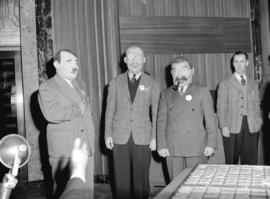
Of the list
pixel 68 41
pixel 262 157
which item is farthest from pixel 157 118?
pixel 262 157

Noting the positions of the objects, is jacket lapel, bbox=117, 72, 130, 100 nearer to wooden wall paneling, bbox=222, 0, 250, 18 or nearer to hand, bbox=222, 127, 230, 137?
hand, bbox=222, 127, 230, 137

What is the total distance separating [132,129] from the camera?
140 inches

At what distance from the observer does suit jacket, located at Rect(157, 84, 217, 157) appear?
3.39 meters

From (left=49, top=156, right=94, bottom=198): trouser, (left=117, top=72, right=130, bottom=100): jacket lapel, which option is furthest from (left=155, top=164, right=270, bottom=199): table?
(left=117, top=72, right=130, bottom=100): jacket lapel

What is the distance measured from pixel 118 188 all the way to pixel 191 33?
8.37 feet

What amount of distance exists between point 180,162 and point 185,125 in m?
0.37

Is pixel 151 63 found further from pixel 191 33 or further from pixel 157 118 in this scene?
pixel 157 118

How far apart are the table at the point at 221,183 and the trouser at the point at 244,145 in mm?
1889

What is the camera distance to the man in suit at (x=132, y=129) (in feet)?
11.7

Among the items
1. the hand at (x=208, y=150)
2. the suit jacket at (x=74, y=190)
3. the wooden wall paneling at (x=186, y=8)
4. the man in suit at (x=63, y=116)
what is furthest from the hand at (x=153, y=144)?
the suit jacket at (x=74, y=190)

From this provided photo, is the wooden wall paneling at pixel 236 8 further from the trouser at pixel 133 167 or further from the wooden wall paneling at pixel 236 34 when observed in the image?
the trouser at pixel 133 167

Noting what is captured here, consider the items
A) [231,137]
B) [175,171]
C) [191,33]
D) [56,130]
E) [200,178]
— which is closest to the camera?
[200,178]

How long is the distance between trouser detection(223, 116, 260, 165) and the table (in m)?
→ 1.89

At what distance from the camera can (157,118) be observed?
3.59 metres
